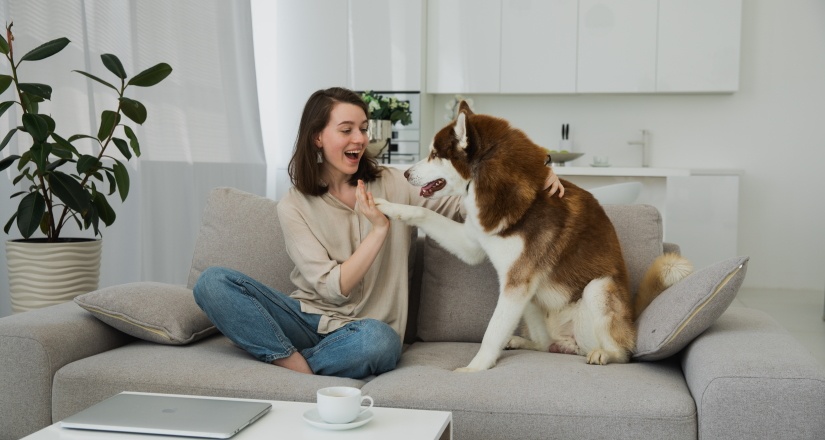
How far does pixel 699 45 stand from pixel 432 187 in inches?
149

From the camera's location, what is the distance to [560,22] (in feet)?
18.2

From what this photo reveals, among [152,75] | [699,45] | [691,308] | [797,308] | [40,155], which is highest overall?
[699,45]

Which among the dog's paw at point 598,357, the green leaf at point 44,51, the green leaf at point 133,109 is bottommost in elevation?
the dog's paw at point 598,357

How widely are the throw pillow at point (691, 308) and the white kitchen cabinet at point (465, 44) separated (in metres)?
3.89

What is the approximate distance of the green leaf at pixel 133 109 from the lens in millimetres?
2752

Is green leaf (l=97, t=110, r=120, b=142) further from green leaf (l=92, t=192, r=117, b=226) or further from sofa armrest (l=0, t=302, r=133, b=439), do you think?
sofa armrest (l=0, t=302, r=133, b=439)

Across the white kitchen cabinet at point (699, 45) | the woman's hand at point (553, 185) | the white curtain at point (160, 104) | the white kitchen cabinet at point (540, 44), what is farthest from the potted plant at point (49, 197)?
the white kitchen cabinet at point (699, 45)

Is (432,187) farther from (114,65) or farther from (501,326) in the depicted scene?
(114,65)

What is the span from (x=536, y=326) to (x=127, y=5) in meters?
2.44

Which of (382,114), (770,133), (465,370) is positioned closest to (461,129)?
(465,370)

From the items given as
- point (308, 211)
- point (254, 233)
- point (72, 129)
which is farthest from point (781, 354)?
point (72, 129)

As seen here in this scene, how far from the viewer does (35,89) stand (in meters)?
2.50

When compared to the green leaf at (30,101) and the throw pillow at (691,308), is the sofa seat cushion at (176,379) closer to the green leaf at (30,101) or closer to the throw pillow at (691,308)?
the throw pillow at (691,308)

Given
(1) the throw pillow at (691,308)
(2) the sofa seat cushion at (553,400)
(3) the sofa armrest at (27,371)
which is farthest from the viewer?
(3) the sofa armrest at (27,371)
